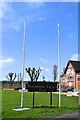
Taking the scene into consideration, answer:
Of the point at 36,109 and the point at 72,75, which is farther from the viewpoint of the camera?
the point at 72,75

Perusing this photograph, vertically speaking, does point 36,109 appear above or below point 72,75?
below

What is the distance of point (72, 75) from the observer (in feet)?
147

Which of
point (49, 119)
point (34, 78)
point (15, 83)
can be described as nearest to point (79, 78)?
point (34, 78)

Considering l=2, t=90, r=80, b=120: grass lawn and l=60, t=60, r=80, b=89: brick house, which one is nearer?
l=2, t=90, r=80, b=120: grass lawn

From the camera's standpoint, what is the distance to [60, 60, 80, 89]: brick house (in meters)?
43.1

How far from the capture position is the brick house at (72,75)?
141 feet

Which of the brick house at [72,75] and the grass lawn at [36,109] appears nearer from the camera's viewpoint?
the grass lawn at [36,109]

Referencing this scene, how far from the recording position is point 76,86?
42.7 m

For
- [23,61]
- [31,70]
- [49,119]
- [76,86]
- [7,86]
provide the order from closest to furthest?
[49,119]
[23,61]
[76,86]
[31,70]
[7,86]

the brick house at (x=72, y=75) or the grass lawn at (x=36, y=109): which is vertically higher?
the brick house at (x=72, y=75)

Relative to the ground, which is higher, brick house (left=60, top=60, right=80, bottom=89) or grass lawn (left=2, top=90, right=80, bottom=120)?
brick house (left=60, top=60, right=80, bottom=89)

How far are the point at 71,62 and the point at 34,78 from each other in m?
11.3

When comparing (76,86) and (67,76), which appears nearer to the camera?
(76,86)

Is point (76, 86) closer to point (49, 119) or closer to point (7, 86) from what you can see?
point (7, 86)
